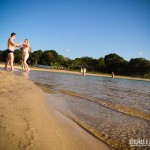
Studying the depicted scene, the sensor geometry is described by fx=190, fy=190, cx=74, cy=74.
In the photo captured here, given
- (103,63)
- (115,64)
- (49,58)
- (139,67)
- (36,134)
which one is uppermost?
(49,58)

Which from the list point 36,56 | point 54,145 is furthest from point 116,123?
point 36,56

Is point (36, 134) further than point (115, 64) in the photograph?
No

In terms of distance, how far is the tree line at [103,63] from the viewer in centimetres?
8788

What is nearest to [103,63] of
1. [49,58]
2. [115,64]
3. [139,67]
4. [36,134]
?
[115,64]

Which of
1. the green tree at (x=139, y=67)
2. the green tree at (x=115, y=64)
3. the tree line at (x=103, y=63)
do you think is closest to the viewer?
the green tree at (x=139, y=67)

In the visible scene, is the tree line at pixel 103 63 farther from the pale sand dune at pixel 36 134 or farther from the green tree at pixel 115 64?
the pale sand dune at pixel 36 134

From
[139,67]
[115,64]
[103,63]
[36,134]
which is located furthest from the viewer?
[103,63]

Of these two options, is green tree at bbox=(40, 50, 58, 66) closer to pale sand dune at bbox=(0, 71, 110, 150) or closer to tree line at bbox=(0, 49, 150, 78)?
tree line at bbox=(0, 49, 150, 78)

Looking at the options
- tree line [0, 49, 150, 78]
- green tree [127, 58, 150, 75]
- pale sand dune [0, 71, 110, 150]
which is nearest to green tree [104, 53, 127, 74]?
tree line [0, 49, 150, 78]

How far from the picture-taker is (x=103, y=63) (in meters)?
101

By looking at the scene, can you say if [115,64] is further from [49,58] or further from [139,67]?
[49,58]

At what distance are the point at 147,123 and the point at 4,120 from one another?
3.57m

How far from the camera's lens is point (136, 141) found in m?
3.41

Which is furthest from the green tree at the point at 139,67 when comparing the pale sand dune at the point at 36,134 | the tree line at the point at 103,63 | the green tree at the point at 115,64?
the pale sand dune at the point at 36,134
